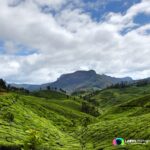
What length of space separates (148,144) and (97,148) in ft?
91.2

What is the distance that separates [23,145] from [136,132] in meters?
63.2

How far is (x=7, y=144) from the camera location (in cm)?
15512

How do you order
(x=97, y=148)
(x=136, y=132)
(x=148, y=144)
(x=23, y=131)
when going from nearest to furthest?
1. (x=148, y=144)
2. (x=97, y=148)
3. (x=136, y=132)
4. (x=23, y=131)

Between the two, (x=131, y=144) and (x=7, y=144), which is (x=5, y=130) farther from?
(x=131, y=144)

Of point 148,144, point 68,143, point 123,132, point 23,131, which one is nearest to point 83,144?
point 68,143

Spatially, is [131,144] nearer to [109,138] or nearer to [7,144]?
[109,138]

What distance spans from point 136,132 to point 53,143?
46.2 metres

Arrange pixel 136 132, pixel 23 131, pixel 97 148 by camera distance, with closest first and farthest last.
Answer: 1. pixel 97 148
2. pixel 136 132
3. pixel 23 131

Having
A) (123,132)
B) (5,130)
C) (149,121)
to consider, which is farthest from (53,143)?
(149,121)

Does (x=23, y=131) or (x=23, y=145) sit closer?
(x=23, y=145)

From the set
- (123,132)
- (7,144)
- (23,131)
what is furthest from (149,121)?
(7,144)

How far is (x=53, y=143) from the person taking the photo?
187m

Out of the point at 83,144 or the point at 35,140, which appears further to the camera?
the point at 83,144

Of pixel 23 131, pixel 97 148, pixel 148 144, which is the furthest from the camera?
pixel 23 131
